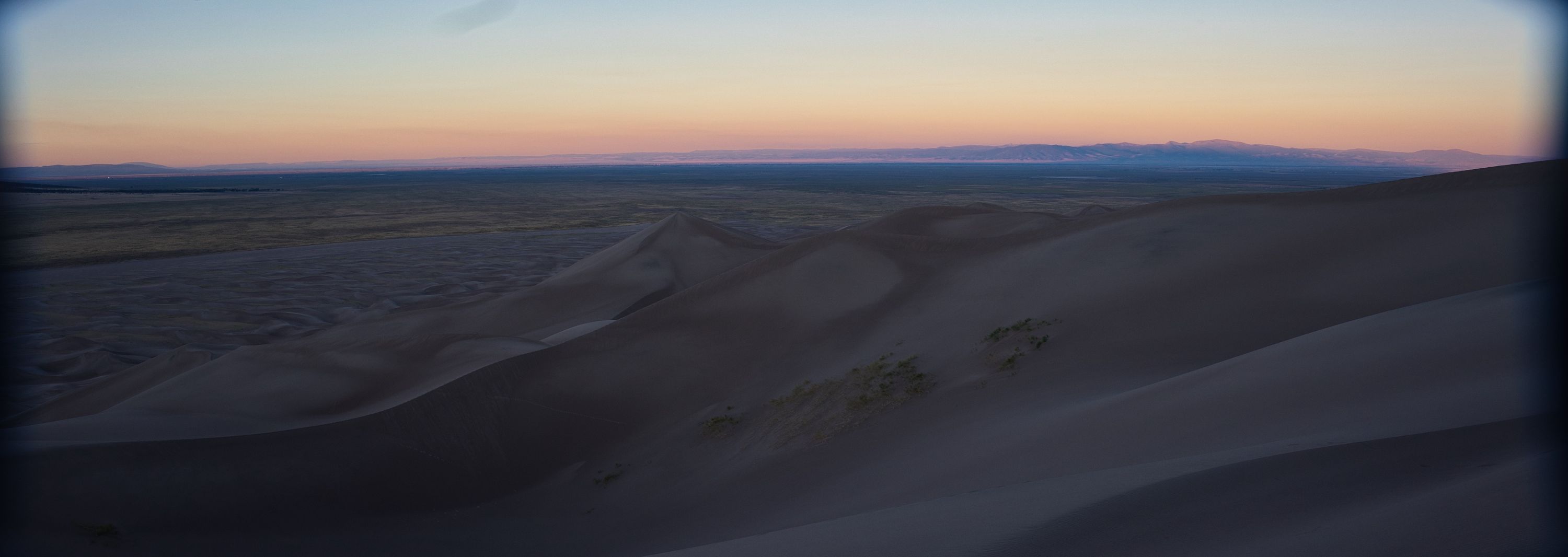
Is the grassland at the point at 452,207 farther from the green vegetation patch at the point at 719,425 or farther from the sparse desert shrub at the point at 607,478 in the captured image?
the green vegetation patch at the point at 719,425

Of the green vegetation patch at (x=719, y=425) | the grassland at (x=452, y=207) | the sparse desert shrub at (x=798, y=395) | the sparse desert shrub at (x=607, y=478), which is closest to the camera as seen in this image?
the sparse desert shrub at (x=607, y=478)

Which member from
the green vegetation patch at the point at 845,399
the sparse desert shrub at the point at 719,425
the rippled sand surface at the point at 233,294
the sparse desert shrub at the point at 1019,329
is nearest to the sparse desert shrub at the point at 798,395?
the green vegetation patch at the point at 845,399

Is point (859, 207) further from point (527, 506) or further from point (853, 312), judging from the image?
point (527, 506)

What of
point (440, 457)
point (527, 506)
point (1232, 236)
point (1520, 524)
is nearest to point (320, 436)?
point (440, 457)

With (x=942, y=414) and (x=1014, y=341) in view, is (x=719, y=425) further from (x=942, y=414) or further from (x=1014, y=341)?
(x=1014, y=341)

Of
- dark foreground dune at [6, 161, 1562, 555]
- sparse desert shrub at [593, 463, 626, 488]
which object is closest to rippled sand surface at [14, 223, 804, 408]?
dark foreground dune at [6, 161, 1562, 555]
